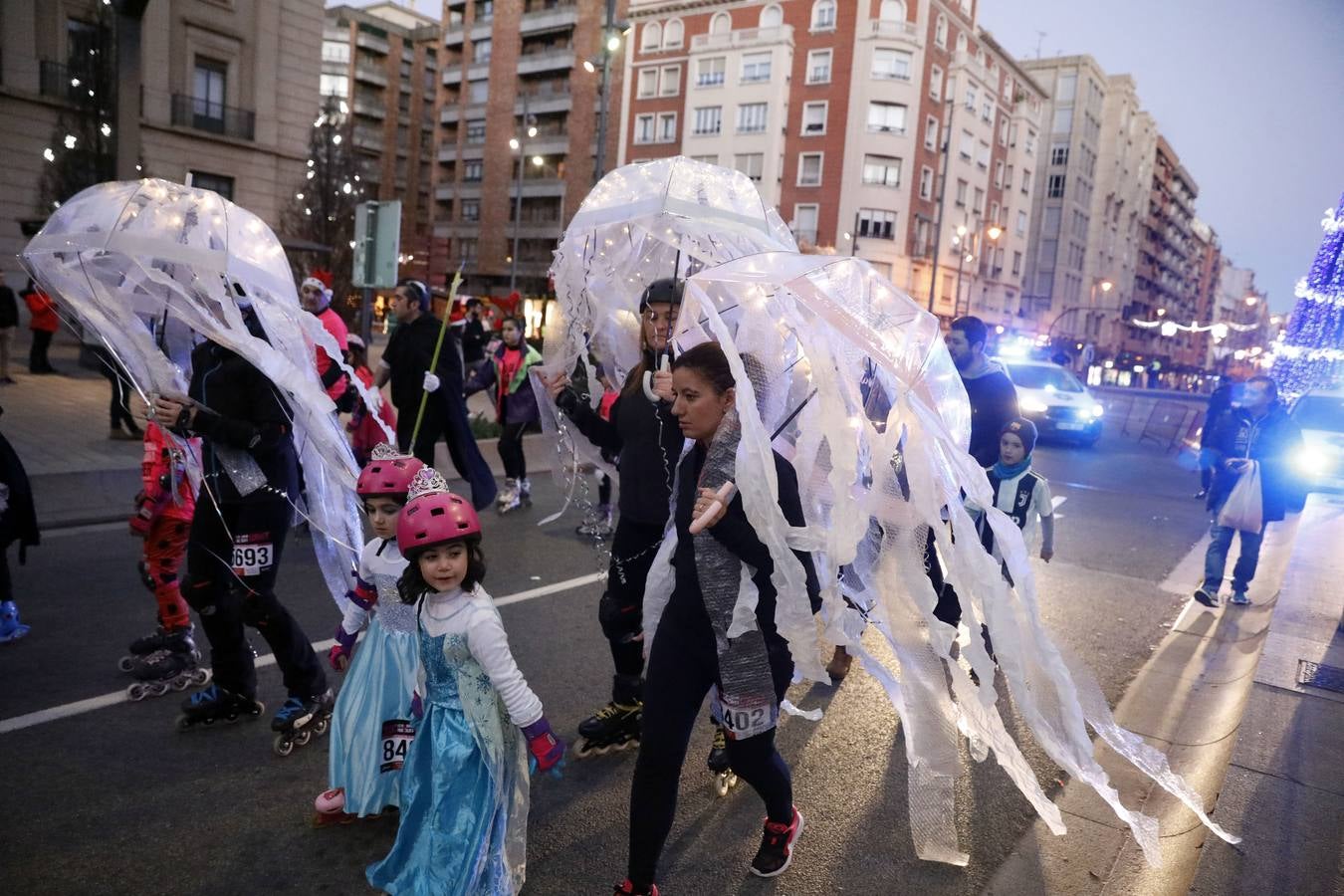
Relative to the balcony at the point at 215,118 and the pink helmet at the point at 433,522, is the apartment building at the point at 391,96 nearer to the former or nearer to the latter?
the balcony at the point at 215,118

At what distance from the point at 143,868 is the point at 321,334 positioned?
2.26 metres

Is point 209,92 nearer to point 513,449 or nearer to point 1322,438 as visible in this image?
point 513,449

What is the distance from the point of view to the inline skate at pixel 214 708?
390 cm

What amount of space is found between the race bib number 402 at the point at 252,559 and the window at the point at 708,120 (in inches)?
1980

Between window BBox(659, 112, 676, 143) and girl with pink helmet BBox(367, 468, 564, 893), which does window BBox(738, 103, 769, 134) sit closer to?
window BBox(659, 112, 676, 143)

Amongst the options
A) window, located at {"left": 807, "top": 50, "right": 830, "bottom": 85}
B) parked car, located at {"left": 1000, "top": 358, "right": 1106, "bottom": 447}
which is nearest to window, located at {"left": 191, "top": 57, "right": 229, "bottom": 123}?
→ parked car, located at {"left": 1000, "top": 358, "right": 1106, "bottom": 447}

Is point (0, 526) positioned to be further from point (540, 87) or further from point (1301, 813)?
point (540, 87)

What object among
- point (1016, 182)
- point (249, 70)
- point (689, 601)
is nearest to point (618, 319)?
point (689, 601)

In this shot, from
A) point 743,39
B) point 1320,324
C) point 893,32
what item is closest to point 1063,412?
point 1320,324

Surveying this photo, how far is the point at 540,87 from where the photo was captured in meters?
56.2

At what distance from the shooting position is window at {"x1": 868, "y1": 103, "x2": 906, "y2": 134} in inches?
1832

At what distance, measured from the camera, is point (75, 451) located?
888cm

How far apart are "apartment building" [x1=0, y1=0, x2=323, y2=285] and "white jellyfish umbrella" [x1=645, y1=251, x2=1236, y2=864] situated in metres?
24.6

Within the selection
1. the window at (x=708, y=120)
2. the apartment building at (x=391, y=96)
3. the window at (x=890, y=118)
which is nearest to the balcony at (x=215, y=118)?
the window at (x=708, y=120)
